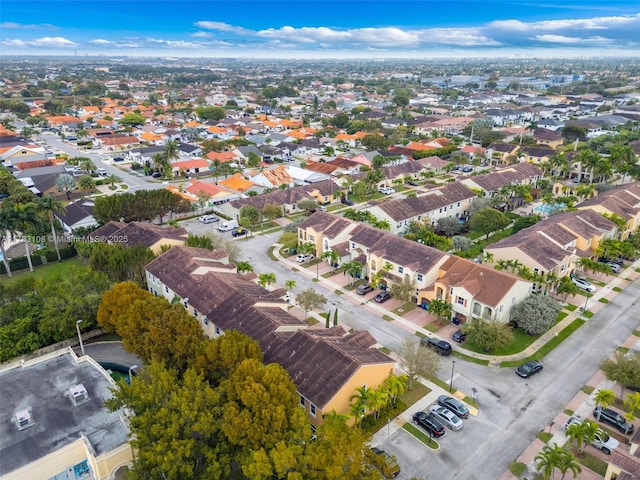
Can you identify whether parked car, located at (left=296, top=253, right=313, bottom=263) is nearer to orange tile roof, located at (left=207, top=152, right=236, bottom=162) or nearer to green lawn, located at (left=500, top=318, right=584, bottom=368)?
green lawn, located at (left=500, top=318, right=584, bottom=368)

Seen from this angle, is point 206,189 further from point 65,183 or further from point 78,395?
point 78,395

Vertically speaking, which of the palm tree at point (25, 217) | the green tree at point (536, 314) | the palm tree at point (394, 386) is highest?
the palm tree at point (25, 217)

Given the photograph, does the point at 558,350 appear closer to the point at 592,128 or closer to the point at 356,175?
the point at 356,175

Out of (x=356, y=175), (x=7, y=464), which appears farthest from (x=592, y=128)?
(x=7, y=464)

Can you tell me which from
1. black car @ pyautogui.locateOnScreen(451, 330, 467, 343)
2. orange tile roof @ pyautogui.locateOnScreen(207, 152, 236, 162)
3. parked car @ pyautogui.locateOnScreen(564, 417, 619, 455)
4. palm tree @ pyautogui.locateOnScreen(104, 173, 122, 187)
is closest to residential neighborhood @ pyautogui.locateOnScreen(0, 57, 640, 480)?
black car @ pyautogui.locateOnScreen(451, 330, 467, 343)

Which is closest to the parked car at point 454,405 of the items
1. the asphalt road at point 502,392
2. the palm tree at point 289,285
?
the asphalt road at point 502,392

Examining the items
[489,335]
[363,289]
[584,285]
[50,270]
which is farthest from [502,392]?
[50,270]

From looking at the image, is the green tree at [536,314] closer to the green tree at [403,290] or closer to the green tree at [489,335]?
the green tree at [489,335]
